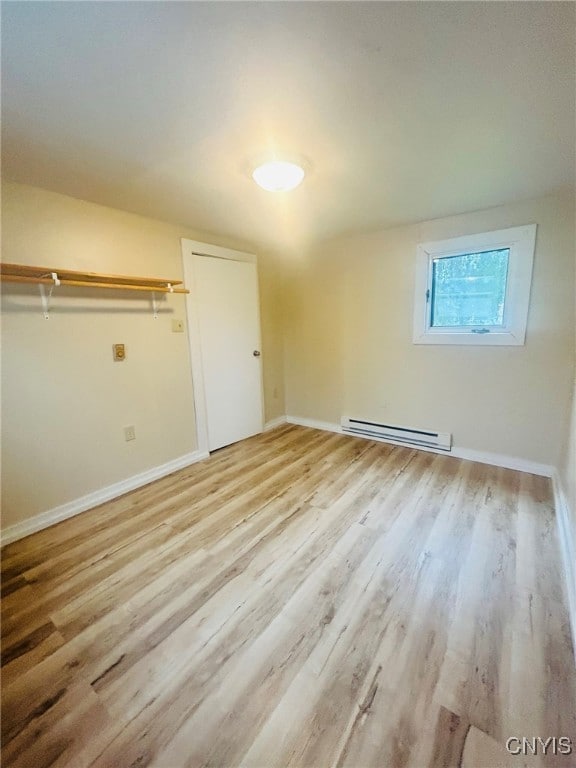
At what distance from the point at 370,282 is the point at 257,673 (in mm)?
3013

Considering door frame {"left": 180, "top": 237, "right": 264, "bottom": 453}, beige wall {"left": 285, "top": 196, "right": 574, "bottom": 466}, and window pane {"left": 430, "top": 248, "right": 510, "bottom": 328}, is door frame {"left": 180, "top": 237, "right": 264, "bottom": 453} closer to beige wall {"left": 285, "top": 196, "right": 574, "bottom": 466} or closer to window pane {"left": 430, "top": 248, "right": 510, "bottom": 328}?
beige wall {"left": 285, "top": 196, "right": 574, "bottom": 466}

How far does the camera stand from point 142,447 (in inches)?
98.0

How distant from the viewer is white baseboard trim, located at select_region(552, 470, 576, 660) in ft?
4.24

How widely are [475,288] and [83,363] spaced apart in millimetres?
3139

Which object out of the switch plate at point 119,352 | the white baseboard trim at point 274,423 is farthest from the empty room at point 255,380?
the white baseboard trim at point 274,423

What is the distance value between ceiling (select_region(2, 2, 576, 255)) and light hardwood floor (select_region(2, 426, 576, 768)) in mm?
2121

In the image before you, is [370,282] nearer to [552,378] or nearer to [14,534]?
[552,378]

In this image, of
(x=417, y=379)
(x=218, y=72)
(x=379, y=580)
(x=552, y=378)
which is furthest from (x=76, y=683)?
(x=552, y=378)

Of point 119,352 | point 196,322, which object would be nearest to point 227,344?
point 196,322

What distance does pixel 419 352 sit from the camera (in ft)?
9.47

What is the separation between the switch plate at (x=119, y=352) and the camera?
2.27 metres

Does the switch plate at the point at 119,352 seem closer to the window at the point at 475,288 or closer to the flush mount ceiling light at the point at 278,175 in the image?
the flush mount ceiling light at the point at 278,175

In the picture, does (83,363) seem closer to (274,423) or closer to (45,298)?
(45,298)

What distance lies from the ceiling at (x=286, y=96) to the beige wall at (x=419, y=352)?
599 mm
